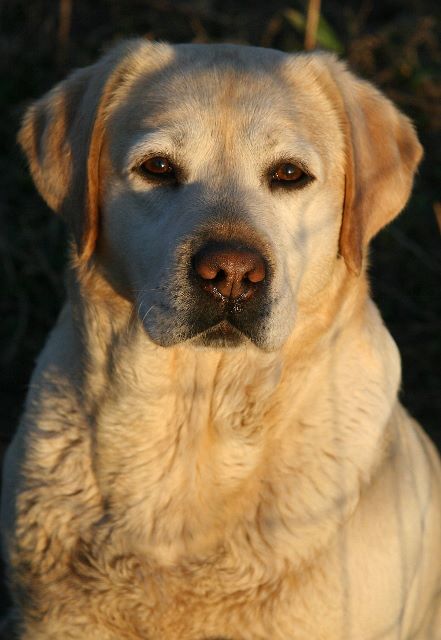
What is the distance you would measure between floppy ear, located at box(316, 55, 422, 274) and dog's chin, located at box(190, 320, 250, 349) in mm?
468

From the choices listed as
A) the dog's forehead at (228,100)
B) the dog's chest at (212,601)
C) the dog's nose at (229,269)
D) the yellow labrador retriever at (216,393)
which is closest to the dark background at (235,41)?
the yellow labrador retriever at (216,393)

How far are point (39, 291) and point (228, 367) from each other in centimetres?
268

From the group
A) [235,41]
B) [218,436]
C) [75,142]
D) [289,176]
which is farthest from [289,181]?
[235,41]

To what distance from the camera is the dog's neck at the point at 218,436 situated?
10.5 ft

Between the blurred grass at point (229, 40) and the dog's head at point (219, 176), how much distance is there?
229cm

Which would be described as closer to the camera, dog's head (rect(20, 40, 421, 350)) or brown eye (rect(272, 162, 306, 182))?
dog's head (rect(20, 40, 421, 350))

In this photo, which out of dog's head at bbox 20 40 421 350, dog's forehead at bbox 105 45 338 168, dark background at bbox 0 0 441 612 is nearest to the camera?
dog's head at bbox 20 40 421 350

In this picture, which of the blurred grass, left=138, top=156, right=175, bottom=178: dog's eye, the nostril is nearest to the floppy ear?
the nostril

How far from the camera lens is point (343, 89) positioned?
331cm

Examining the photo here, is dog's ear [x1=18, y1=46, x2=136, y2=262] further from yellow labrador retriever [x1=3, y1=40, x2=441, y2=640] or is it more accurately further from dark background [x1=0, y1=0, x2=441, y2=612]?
dark background [x1=0, y1=0, x2=441, y2=612]

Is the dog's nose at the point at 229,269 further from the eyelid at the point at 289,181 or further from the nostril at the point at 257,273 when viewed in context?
the eyelid at the point at 289,181

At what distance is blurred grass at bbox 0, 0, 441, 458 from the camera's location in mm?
5535

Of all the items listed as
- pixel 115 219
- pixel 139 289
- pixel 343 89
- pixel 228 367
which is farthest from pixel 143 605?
pixel 343 89

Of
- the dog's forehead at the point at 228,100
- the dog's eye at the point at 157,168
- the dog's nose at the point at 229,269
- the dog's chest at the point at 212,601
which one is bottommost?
the dog's chest at the point at 212,601
